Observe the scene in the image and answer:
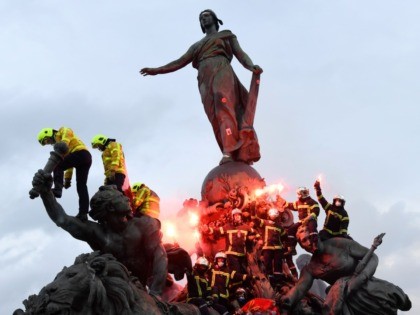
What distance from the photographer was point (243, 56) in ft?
53.6

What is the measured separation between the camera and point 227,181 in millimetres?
14727

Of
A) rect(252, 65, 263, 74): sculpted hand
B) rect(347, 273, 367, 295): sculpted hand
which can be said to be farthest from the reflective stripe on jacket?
rect(252, 65, 263, 74): sculpted hand

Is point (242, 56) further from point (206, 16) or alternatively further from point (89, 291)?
point (89, 291)

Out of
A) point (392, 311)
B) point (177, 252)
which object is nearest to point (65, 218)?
point (177, 252)

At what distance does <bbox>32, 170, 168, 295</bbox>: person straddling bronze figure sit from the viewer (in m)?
9.68

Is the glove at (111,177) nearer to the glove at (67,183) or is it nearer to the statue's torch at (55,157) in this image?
the glove at (67,183)

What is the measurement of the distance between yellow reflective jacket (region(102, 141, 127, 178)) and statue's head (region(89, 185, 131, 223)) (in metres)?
2.62

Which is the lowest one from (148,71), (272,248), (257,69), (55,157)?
(55,157)

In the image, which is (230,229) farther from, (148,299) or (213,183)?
(148,299)

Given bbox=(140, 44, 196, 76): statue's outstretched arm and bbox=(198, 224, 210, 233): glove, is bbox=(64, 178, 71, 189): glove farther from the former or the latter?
bbox=(140, 44, 196, 76): statue's outstretched arm

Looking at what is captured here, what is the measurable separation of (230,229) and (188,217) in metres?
1.40

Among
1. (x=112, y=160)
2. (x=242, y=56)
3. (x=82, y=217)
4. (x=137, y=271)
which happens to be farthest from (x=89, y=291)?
(x=242, y=56)

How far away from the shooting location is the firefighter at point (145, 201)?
1315cm

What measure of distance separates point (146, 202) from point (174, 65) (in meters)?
4.42
